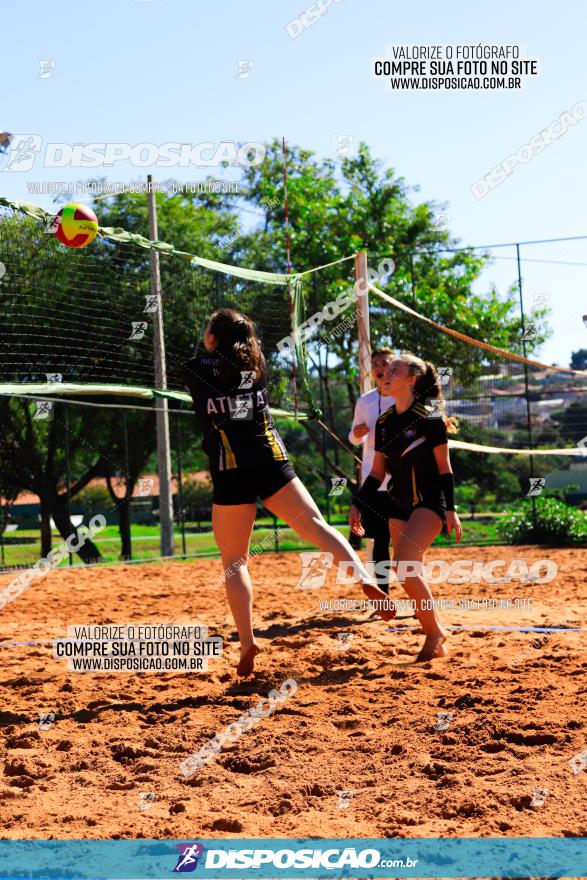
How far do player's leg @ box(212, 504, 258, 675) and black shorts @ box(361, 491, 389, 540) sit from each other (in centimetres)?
117

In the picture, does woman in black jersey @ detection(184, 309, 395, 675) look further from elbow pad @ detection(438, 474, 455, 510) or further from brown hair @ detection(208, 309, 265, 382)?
elbow pad @ detection(438, 474, 455, 510)

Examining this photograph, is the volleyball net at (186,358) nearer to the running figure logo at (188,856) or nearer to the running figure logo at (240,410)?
the running figure logo at (240,410)

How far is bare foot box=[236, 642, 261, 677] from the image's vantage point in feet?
15.8

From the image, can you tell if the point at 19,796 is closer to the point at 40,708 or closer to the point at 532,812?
the point at 40,708

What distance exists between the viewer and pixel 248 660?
4.83 meters

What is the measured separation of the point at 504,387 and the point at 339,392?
37.5 ft

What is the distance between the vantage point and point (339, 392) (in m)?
27.2

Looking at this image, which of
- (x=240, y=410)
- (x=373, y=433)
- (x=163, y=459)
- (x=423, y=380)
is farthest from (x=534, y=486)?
(x=240, y=410)

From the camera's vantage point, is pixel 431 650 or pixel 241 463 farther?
pixel 431 650

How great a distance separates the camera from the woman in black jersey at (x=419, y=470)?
209 inches

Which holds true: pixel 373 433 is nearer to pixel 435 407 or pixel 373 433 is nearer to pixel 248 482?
pixel 435 407

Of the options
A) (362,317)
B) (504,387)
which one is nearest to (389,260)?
(504,387)

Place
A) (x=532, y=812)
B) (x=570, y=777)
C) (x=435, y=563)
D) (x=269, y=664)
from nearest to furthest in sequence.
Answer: (x=532, y=812) < (x=570, y=777) < (x=269, y=664) < (x=435, y=563)

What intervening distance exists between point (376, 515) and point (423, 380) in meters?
1.22
